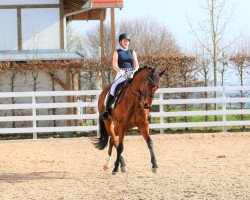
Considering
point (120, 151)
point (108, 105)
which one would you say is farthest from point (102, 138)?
point (120, 151)

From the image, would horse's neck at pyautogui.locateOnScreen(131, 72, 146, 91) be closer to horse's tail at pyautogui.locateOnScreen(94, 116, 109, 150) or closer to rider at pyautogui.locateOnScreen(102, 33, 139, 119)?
rider at pyautogui.locateOnScreen(102, 33, 139, 119)

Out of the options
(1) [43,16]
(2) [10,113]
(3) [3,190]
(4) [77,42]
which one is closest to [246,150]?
(3) [3,190]

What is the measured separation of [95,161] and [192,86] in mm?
8121

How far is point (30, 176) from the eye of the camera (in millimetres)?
10578

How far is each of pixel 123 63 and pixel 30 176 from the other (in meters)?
2.72

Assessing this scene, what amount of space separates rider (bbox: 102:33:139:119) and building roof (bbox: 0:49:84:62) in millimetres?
9448

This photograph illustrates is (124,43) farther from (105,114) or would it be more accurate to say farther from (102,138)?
(102,138)

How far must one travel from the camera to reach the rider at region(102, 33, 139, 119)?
426 inches

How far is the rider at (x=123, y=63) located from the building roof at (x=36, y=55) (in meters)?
A: 9.45

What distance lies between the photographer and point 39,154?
14367 millimetres

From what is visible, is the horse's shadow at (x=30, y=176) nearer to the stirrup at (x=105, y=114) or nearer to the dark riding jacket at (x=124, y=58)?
the stirrup at (x=105, y=114)

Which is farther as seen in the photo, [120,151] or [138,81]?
[120,151]

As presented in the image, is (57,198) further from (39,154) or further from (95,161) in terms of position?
(39,154)

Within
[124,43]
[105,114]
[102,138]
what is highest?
[124,43]
